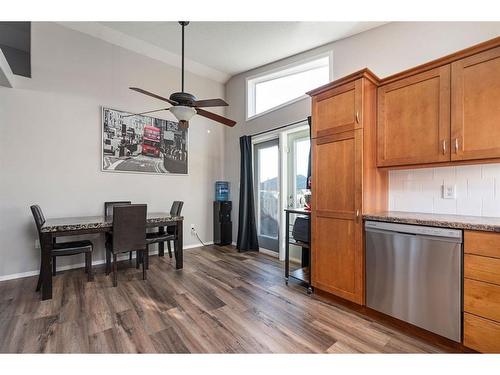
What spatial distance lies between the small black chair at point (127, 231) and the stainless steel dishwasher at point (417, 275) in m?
2.61

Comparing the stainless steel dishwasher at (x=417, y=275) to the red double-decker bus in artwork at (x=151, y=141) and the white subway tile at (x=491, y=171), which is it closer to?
the white subway tile at (x=491, y=171)

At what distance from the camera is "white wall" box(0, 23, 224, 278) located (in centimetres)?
293

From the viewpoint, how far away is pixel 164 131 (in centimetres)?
412

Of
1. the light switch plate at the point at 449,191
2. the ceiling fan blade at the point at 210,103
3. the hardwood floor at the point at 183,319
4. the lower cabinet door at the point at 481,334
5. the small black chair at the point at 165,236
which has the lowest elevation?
the hardwood floor at the point at 183,319

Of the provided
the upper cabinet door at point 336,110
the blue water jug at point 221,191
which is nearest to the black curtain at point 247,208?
the blue water jug at point 221,191

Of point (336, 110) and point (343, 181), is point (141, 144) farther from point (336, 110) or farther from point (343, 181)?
point (343, 181)

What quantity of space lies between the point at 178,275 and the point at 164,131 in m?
2.53

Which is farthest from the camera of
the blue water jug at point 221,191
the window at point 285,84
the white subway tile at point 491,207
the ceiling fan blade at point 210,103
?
the blue water jug at point 221,191

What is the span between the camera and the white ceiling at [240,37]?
9.61 feet

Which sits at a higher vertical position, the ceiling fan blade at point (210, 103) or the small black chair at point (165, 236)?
the ceiling fan blade at point (210, 103)

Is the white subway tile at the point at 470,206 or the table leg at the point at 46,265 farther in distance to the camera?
the table leg at the point at 46,265

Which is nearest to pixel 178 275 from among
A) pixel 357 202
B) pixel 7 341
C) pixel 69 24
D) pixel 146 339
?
pixel 146 339

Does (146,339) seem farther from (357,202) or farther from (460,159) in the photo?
(460,159)

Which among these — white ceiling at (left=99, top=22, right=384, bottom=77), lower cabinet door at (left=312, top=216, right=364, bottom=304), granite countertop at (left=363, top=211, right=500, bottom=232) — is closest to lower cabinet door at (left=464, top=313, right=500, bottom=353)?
granite countertop at (left=363, top=211, right=500, bottom=232)
